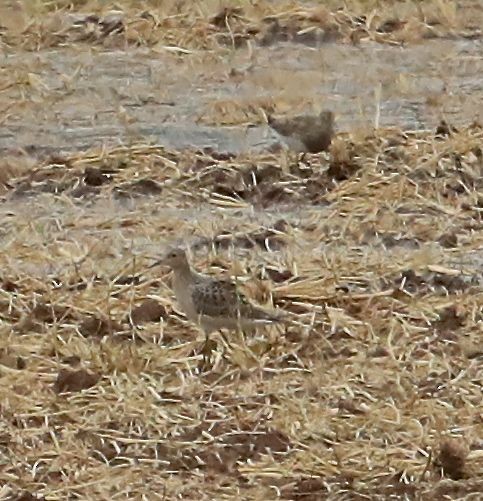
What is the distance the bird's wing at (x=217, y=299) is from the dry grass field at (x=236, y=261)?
14 centimetres

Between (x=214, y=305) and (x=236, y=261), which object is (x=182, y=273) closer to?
(x=214, y=305)

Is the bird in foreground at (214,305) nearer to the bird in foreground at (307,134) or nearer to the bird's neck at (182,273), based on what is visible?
the bird's neck at (182,273)

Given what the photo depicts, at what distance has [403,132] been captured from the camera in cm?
957

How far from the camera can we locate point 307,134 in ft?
30.4

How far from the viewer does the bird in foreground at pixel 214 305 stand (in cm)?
686

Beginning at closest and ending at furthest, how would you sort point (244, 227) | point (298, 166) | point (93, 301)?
point (93, 301) → point (244, 227) → point (298, 166)

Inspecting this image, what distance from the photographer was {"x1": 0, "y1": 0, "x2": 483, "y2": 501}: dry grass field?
20.0 feet

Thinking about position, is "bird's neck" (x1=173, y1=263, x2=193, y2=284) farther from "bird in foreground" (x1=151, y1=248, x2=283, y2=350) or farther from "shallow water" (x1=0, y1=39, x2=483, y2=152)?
"shallow water" (x1=0, y1=39, x2=483, y2=152)

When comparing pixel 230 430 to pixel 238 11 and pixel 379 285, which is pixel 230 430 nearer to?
pixel 379 285

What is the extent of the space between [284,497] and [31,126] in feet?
16.0

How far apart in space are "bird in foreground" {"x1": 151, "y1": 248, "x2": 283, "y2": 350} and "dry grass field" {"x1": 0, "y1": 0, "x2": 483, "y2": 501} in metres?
0.10

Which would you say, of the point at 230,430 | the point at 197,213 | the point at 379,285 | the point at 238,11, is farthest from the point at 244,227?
the point at 238,11

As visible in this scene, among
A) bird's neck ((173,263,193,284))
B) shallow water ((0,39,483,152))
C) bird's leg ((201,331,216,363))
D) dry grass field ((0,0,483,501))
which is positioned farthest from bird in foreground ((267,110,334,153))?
bird's leg ((201,331,216,363))

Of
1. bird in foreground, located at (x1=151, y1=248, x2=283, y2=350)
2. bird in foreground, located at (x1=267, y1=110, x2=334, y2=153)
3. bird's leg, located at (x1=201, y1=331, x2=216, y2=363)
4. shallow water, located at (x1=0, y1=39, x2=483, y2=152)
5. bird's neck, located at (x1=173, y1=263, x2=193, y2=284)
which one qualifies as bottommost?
shallow water, located at (x1=0, y1=39, x2=483, y2=152)
